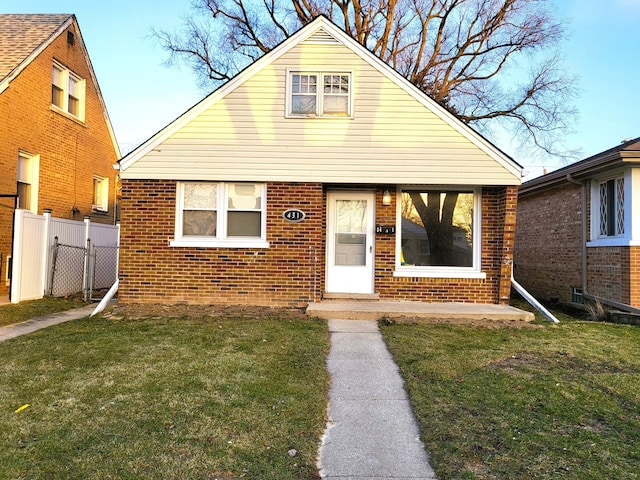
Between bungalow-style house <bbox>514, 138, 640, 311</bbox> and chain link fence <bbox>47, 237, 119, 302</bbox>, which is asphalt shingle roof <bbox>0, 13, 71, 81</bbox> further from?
bungalow-style house <bbox>514, 138, 640, 311</bbox>

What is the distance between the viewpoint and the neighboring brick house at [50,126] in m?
→ 12.0

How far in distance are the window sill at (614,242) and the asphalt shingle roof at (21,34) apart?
49.5 ft

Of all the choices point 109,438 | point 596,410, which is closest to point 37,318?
point 109,438

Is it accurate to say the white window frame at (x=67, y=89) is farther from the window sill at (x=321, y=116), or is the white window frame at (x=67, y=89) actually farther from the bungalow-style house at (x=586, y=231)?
the bungalow-style house at (x=586, y=231)

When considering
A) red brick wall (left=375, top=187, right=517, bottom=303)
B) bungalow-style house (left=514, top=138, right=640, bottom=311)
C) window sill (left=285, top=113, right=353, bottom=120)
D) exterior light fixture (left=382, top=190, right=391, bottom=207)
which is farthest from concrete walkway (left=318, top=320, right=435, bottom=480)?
bungalow-style house (left=514, top=138, right=640, bottom=311)

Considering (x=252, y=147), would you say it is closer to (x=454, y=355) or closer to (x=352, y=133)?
(x=352, y=133)

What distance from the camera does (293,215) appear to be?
927 centimetres

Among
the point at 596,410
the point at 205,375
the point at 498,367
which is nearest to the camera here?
the point at 596,410

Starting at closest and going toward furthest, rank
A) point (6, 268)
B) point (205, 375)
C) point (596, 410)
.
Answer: point (596, 410)
point (205, 375)
point (6, 268)

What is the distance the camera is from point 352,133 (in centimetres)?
934

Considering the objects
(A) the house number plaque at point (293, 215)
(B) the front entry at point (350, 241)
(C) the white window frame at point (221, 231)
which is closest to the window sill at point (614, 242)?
(B) the front entry at point (350, 241)

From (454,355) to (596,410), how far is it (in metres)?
1.95

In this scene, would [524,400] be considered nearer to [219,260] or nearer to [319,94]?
[219,260]

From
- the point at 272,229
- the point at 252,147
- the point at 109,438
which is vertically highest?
the point at 252,147
